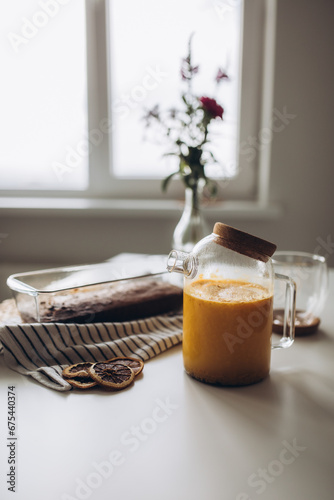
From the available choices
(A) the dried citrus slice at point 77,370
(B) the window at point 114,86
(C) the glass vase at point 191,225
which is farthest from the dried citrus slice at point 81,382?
(B) the window at point 114,86

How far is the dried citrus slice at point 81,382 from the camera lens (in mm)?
662

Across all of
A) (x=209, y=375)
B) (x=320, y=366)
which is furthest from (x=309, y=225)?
(x=209, y=375)

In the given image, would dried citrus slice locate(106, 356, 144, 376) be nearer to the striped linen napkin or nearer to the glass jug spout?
the striped linen napkin

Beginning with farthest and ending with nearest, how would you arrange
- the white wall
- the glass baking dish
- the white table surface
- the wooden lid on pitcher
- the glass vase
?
the white wall, the glass vase, the glass baking dish, the wooden lid on pitcher, the white table surface

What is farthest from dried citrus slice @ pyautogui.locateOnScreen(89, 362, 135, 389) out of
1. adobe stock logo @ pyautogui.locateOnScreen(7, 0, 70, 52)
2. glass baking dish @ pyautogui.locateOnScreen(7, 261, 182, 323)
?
adobe stock logo @ pyautogui.locateOnScreen(7, 0, 70, 52)

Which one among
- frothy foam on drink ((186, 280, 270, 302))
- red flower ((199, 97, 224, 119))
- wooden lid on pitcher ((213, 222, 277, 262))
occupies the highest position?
red flower ((199, 97, 224, 119))

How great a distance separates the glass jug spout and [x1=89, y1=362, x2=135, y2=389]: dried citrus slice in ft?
0.54

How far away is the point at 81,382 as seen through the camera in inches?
26.6

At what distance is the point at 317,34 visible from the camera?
1762mm

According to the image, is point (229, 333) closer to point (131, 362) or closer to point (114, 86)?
point (131, 362)

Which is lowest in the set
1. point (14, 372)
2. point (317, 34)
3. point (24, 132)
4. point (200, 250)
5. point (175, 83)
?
point (14, 372)

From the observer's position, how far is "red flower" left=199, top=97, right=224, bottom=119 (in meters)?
1.02

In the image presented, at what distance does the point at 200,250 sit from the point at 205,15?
154cm

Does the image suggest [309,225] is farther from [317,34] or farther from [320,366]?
[320,366]
